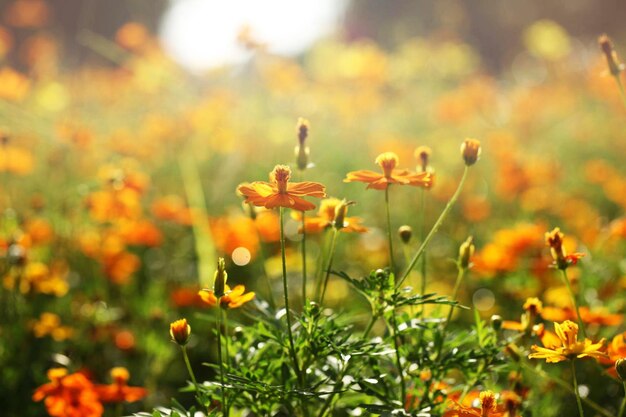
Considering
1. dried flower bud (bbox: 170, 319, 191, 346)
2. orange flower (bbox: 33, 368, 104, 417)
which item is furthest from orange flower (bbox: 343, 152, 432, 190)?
orange flower (bbox: 33, 368, 104, 417)

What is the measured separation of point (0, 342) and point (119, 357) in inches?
→ 13.9

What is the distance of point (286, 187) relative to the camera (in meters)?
1.02

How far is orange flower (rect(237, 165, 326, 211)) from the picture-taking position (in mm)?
979

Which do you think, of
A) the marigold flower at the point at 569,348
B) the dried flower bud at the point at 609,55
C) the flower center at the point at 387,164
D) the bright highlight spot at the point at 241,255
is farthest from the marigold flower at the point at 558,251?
the bright highlight spot at the point at 241,255

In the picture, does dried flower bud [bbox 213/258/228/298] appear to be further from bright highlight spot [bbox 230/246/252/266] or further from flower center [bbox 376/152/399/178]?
bright highlight spot [bbox 230/246/252/266]

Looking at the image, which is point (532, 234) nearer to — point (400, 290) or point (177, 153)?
point (400, 290)

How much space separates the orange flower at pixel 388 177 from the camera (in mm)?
1073

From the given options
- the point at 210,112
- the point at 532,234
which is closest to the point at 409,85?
the point at 210,112

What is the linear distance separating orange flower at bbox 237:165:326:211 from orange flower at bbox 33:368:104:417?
0.56 metres

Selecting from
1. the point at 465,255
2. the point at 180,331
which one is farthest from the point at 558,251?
the point at 180,331

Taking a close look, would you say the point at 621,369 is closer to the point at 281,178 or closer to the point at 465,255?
the point at 465,255

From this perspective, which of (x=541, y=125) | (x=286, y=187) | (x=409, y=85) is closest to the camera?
(x=286, y=187)

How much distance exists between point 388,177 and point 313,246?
187 centimetres

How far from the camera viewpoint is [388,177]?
113cm
